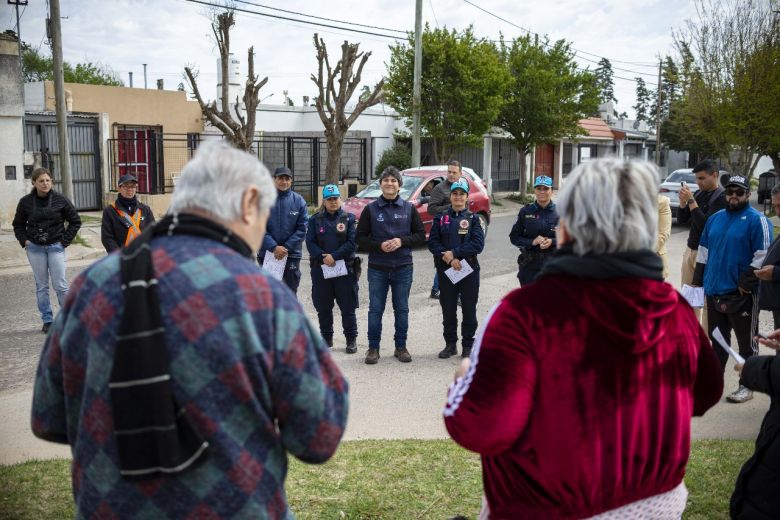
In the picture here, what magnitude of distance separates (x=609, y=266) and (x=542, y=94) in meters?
30.5

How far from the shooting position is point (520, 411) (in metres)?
2.13

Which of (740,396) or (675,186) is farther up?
(675,186)

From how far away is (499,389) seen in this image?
2.13 meters

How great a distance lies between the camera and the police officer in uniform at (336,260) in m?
8.16

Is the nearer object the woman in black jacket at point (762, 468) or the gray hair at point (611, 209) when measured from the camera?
the gray hair at point (611, 209)

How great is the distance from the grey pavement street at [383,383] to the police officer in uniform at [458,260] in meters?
0.31

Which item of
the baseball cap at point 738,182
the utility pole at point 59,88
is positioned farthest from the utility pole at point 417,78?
the baseball cap at point 738,182

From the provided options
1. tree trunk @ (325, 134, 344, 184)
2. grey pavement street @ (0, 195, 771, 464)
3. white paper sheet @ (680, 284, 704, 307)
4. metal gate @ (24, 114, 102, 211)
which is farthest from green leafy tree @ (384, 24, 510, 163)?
white paper sheet @ (680, 284, 704, 307)

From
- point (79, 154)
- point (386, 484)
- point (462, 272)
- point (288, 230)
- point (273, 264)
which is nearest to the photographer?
point (386, 484)

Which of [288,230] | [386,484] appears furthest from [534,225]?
[386,484]

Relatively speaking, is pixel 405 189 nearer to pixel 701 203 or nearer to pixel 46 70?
pixel 701 203

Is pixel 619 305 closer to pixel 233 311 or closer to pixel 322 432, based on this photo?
pixel 322 432

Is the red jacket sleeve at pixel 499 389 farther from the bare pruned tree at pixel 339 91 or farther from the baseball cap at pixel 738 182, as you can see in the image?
the bare pruned tree at pixel 339 91

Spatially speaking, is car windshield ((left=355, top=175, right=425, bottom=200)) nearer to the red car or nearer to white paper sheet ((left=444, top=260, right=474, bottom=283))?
the red car
